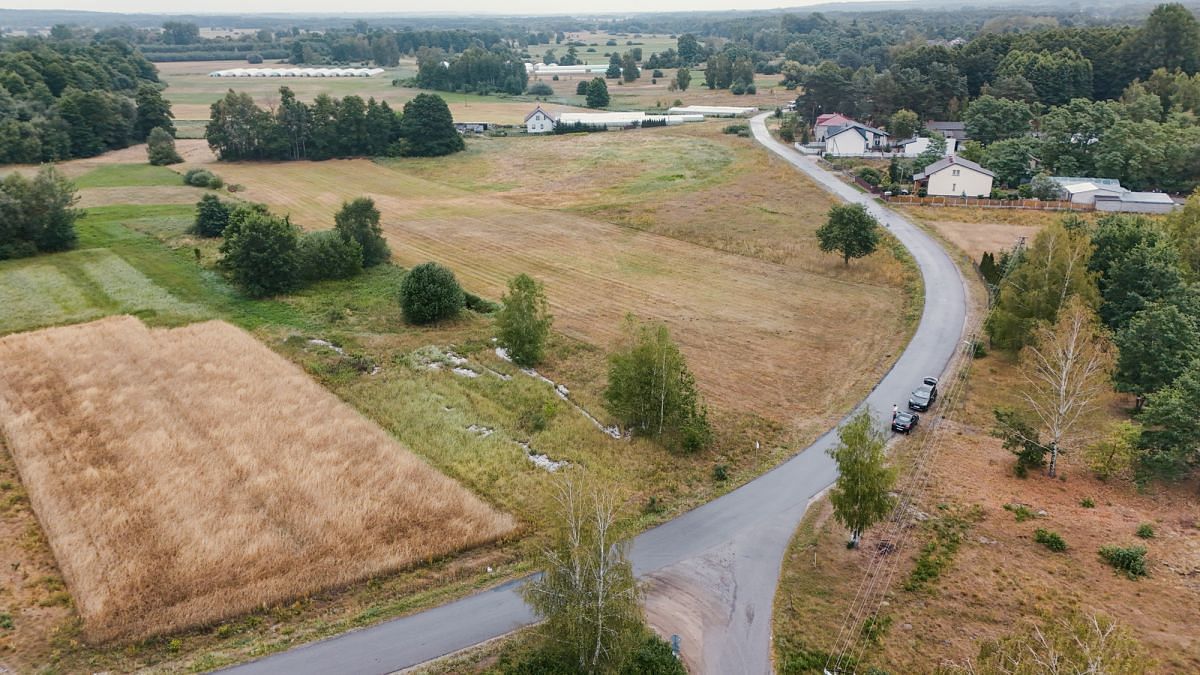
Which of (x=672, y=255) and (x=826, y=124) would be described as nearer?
(x=672, y=255)

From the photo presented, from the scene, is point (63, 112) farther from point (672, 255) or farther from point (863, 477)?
point (863, 477)

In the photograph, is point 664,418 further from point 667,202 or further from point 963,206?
point 963,206

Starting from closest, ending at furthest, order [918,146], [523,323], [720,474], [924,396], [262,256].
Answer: [720,474], [924,396], [523,323], [262,256], [918,146]

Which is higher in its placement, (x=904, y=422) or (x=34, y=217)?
(x=34, y=217)

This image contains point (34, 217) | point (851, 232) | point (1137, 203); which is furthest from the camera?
point (1137, 203)

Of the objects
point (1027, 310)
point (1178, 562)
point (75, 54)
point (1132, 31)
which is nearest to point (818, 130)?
point (1132, 31)

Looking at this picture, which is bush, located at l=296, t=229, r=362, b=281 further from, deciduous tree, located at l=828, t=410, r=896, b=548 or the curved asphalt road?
deciduous tree, located at l=828, t=410, r=896, b=548

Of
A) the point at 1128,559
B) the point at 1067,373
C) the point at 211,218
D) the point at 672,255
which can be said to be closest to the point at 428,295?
the point at 672,255

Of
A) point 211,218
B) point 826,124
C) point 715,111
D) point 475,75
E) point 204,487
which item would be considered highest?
point 475,75
